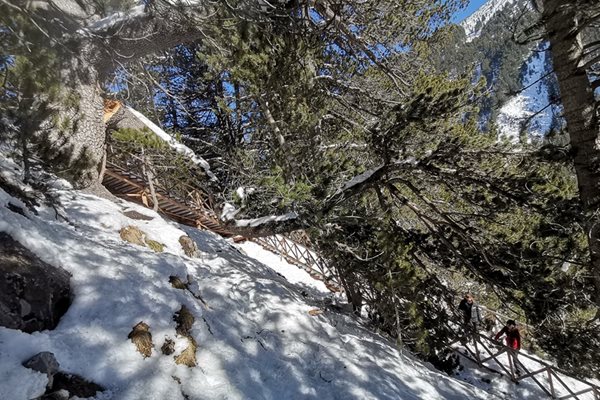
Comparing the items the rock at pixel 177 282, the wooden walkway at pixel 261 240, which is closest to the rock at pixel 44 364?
the rock at pixel 177 282

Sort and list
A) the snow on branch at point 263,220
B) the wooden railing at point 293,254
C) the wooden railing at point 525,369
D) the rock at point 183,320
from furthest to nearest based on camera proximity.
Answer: the wooden railing at point 293,254
the wooden railing at point 525,369
the snow on branch at point 263,220
the rock at point 183,320

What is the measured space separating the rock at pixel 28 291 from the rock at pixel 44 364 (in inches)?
11.4

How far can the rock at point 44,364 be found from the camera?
221 cm

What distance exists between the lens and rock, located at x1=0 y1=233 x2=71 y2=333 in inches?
96.9

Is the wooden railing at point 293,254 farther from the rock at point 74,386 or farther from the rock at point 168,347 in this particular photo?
the rock at point 74,386

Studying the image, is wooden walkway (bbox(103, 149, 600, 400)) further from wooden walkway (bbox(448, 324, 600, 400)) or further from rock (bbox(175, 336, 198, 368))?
rock (bbox(175, 336, 198, 368))

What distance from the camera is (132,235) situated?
543 cm

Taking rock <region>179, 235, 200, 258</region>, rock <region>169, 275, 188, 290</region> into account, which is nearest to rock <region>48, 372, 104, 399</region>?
rock <region>169, 275, 188, 290</region>

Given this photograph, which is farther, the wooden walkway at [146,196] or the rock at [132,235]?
the wooden walkway at [146,196]

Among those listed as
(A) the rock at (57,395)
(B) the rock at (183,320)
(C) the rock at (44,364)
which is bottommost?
(A) the rock at (57,395)

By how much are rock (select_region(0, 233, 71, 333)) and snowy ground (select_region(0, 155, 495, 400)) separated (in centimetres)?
9

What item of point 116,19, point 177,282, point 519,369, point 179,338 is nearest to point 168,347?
point 179,338

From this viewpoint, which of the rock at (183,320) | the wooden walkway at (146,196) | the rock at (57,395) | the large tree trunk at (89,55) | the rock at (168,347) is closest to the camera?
the rock at (57,395)

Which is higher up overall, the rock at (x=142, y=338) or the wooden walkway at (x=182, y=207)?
the wooden walkway at (x=182, y=207)
